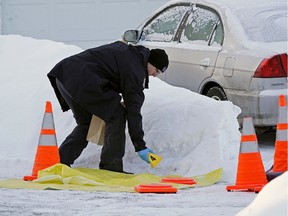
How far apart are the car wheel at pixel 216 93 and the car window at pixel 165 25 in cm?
108

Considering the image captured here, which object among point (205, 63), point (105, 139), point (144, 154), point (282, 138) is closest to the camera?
point (282, 138)

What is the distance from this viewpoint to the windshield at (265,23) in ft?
37.0

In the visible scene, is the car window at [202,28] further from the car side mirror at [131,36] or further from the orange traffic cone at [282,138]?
the orange traffic cone at [282,138]

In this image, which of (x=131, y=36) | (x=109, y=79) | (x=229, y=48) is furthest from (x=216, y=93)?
(x=109, y=79)

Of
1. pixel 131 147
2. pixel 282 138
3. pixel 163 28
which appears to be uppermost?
pixel 282 138

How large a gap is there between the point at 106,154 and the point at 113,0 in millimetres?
8180

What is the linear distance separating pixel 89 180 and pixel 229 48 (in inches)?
112

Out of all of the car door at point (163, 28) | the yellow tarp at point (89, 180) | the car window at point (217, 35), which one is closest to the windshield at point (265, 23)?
the car window at point (217, 35)

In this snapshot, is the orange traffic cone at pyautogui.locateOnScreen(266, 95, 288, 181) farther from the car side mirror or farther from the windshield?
the car side mirror

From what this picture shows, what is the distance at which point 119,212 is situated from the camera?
24.9ft

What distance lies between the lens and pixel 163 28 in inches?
495

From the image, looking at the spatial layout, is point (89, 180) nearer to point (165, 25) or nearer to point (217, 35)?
point (217, 35)

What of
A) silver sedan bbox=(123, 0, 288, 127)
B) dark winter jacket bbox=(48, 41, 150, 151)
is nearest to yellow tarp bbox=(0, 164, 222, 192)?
dark winter jacket bbox=(48, 41, 150, 151)

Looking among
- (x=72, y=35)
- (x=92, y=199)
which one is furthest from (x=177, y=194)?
(x=72, y=35)
